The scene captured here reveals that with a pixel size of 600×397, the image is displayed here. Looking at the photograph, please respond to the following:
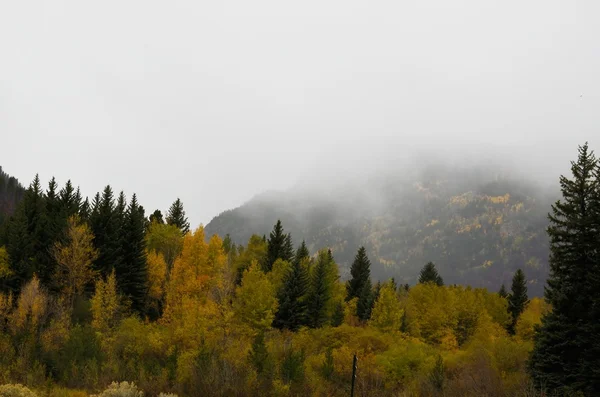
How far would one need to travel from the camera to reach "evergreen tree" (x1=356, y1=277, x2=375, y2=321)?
67.0 metres

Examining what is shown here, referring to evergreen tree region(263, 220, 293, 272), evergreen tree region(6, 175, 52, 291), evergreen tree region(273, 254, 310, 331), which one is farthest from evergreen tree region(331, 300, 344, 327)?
evergreen tree region(6, 175, 52, 291)

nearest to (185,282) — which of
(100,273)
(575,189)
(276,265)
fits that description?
(100,273)

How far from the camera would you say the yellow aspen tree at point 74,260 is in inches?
1791

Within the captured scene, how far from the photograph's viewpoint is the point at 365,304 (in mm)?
68250

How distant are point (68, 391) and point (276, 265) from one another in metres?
33.6

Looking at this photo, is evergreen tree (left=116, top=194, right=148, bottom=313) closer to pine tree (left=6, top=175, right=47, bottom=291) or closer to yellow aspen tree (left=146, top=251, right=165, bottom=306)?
yellow aspen tree (left=146, top=251, right=165, bottom=306)

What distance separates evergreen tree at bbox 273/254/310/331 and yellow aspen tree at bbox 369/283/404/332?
9.55 metres

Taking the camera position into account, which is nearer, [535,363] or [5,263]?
[535,363]

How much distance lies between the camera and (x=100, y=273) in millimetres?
49000

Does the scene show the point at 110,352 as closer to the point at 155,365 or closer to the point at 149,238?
the point at 155,365

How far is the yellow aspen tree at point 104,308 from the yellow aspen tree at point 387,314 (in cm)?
3161

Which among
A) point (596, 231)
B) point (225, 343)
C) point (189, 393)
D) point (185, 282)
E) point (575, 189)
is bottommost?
point (189, 393)

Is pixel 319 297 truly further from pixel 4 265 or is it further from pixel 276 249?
pixel 4 265

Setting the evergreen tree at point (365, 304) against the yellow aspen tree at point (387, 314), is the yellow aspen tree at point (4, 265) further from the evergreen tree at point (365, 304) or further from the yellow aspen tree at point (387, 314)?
the evergreen tree at point (365, 304)
